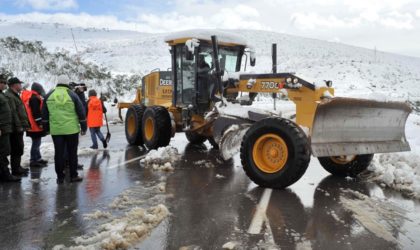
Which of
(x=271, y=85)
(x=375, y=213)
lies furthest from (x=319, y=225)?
(x=271, y=85)

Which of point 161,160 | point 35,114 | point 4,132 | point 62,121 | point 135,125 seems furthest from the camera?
point 135,125

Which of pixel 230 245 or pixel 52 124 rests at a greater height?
pixel 52 124

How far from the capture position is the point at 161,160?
882 cm

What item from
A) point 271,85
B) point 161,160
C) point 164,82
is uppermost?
point 164,82

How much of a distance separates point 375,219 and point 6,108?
5.55 meters

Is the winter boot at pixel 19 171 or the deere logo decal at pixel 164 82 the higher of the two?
the deere logo decal at pixel 164 82

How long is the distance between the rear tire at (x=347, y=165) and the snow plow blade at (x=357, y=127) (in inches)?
16.1

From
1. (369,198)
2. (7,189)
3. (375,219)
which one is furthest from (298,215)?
(7,189)

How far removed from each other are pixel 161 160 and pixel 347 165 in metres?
3.50

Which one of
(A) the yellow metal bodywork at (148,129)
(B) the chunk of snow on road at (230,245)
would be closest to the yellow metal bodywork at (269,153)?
(B) the chunk of snow on road at (230,245)

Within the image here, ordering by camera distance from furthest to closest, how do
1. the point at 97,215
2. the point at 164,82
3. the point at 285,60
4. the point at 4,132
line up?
the point at 285,60 < the point at 164,82 < the point at 4,132 < the point at 97,215

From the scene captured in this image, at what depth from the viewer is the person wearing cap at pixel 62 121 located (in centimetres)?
702

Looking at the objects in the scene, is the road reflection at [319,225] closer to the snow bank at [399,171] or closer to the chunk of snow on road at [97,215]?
the snow bank at [399,171]

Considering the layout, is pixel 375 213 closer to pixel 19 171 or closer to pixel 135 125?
pixel 19 171
